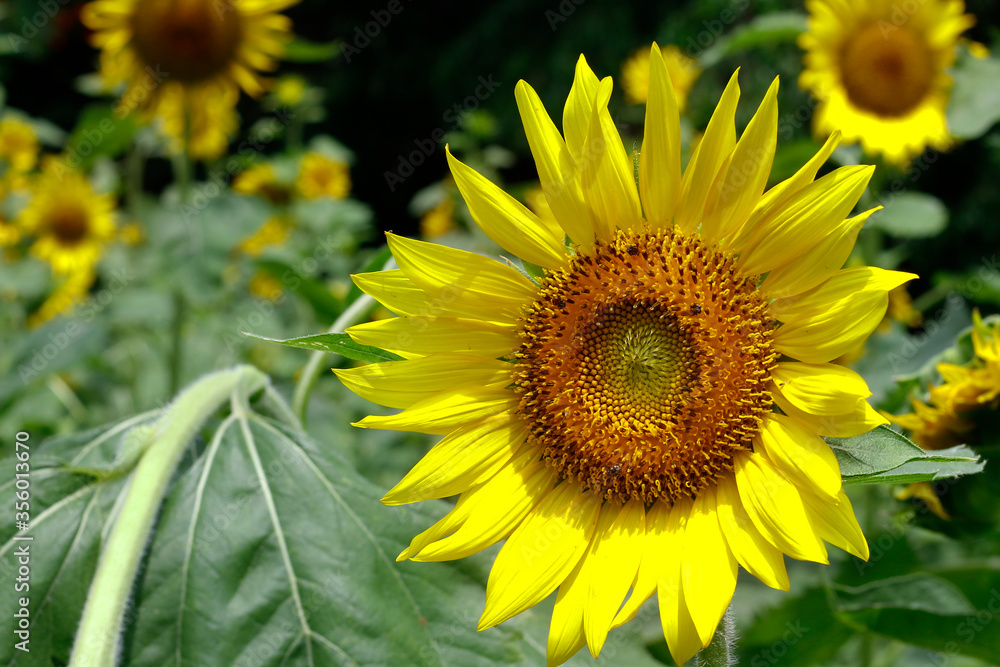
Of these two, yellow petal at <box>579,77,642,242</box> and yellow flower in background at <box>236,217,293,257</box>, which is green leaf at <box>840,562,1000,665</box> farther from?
yellow flower in background at <box>236,217,293,257</box>

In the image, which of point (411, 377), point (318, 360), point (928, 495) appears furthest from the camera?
point (318, 360)

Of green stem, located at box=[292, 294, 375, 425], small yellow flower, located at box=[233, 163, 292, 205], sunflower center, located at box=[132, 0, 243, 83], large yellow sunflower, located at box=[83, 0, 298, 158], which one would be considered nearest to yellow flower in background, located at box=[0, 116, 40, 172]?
small yellow flower, located at box=[233, 163, 292, 205]

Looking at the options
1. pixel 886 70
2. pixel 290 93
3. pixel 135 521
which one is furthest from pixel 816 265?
Answer: pixel 290 93

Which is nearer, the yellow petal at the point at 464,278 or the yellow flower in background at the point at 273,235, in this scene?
the yellow petal at the point at 464,278

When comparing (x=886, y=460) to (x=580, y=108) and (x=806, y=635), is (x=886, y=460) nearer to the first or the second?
(x=580, y=108)

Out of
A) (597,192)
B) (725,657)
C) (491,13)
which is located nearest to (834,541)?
(725,657)

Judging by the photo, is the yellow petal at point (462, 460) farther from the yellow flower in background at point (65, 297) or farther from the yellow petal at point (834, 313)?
the yellow flower in background at point (65, 297)

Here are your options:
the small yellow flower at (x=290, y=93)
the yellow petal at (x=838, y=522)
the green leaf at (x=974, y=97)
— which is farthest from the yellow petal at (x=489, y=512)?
the small yellow flower at (x=290, y=93)
